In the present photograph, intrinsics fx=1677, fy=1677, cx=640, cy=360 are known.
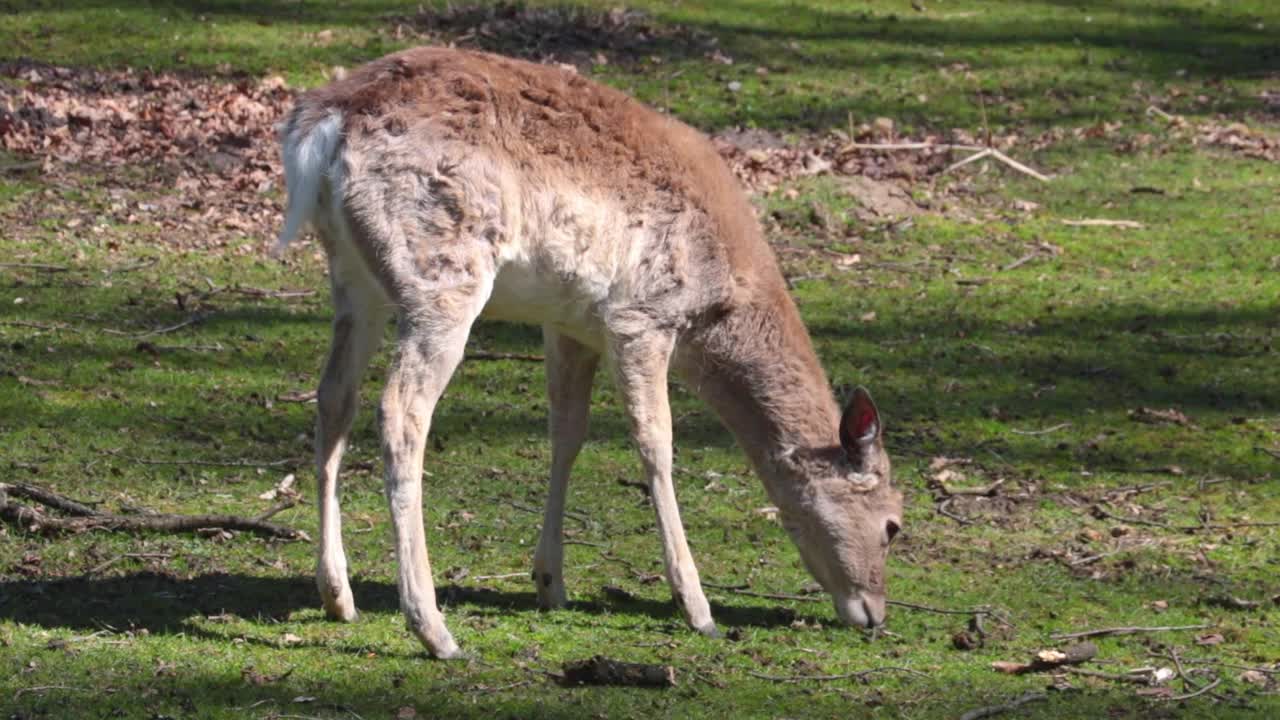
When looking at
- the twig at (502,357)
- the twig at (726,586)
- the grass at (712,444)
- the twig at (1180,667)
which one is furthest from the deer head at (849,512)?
the twig at (502,357)

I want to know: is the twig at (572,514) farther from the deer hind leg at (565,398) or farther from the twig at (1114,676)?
the twig at (1114,676)

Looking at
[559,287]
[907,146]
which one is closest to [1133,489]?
[559,287]

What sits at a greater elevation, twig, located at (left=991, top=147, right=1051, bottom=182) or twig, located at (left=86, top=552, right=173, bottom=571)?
twig, located at (left=991, top=147, right=1051, bottom=182)

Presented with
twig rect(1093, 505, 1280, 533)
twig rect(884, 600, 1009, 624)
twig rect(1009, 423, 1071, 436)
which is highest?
twig rect(884, 600, 1009, 624)

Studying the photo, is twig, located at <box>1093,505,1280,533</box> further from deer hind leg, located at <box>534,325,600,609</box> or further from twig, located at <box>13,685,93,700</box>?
twig, located at <box>13,685,93,700</box>

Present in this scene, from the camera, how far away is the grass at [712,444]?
6168mm

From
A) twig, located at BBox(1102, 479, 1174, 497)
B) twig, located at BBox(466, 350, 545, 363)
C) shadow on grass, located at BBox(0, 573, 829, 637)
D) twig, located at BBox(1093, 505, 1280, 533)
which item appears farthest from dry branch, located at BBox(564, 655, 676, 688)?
twig, located at BBox(466, 350, 545, 363)

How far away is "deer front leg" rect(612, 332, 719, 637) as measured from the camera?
6.86 m

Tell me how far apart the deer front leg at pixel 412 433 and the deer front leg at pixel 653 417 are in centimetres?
90

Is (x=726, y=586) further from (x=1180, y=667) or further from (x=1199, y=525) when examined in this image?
(x=1199, y=525)

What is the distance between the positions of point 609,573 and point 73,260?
5798 mm

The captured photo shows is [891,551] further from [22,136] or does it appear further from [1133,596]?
[22,136]

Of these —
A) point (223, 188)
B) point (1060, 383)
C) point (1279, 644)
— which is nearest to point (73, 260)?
point (223, 188)

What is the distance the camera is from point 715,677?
6219 millimetres
